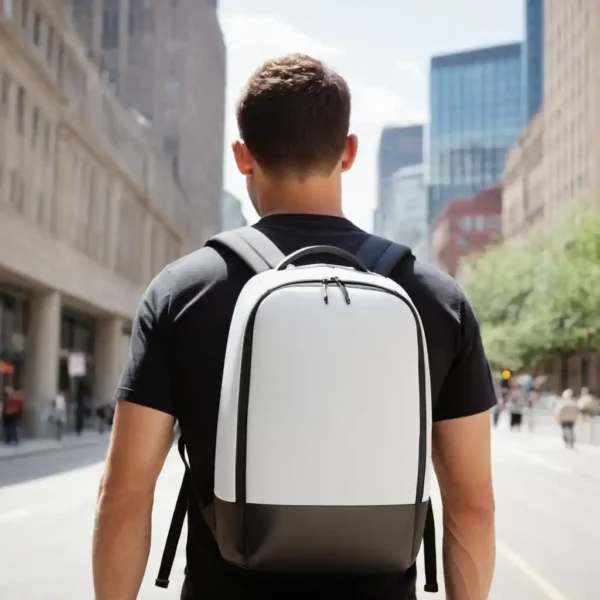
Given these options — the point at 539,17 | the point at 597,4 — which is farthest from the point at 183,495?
the point at 539,17

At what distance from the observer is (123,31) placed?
9656cm

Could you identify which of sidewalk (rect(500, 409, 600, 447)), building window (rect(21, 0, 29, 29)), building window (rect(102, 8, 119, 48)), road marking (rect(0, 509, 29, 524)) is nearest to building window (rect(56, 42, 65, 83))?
building window (rect(21, 0, 29, 29))

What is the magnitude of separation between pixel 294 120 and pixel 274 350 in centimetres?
50

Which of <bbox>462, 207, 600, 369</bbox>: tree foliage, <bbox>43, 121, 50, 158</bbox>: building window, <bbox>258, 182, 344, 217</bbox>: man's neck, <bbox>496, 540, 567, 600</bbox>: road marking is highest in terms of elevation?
<bbox>43, 121, 50, 158</bbox>: building window

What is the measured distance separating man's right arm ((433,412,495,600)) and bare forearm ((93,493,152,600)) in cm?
59

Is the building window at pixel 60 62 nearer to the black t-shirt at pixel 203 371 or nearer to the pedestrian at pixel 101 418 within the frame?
the pedestrian at pixel 101 418

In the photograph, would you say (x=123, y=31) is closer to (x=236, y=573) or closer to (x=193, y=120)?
(x=193, y=120)

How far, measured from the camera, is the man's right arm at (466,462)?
217cm

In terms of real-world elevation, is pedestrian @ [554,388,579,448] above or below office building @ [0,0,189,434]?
below

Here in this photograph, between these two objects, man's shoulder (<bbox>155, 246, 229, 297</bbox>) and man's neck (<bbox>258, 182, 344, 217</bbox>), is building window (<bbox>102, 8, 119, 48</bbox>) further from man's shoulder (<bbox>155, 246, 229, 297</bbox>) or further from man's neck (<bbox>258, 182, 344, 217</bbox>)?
man's shoulder (<bbox>155, 246, 229, 297</bbox>)

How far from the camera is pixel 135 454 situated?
6.74 feet

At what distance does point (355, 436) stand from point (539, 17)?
642 ft

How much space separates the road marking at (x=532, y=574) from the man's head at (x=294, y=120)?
23.6 feet

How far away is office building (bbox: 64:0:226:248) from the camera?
96125 mm
